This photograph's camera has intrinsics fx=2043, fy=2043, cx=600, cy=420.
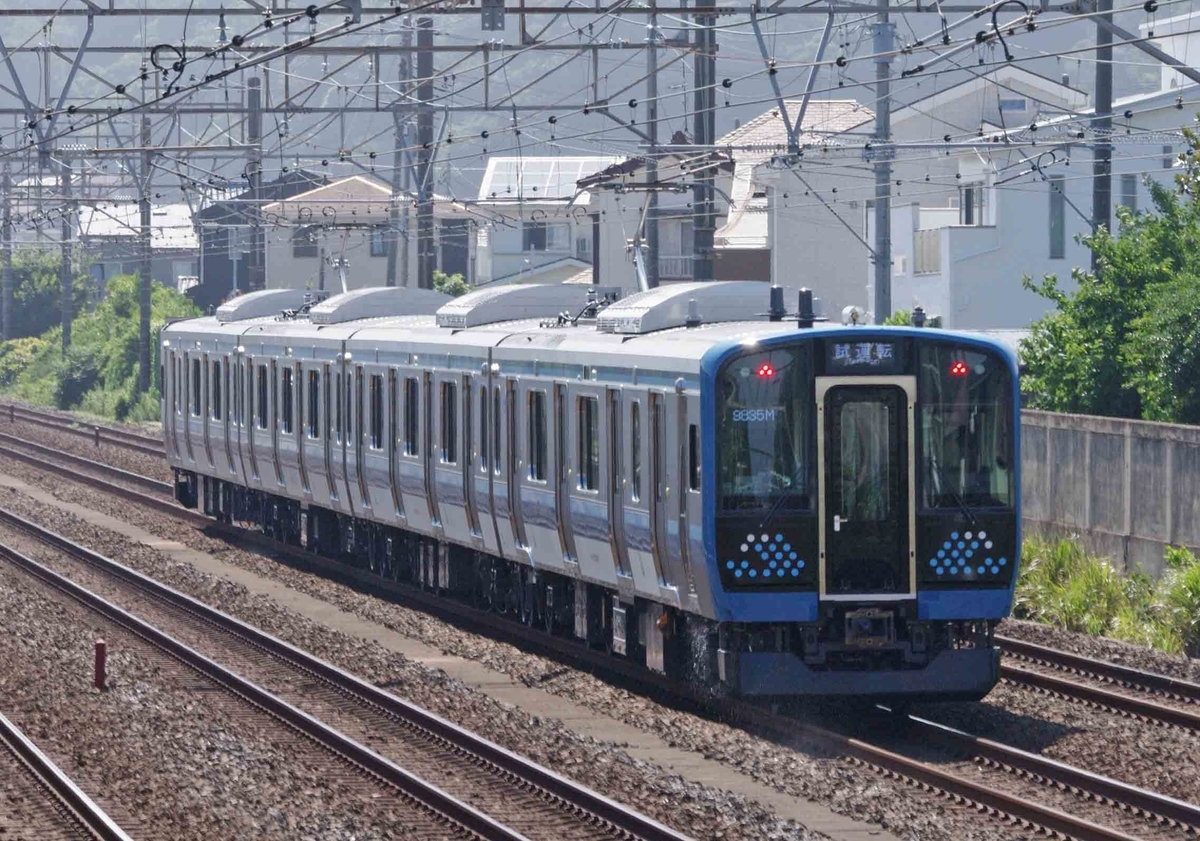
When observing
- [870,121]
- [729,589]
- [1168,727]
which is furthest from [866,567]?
[870,121]

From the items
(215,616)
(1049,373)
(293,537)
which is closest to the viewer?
(215,616)

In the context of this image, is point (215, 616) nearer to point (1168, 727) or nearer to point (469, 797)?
point (469, 797)

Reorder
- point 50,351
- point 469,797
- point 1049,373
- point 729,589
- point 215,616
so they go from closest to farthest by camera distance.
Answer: point 469,797 < point 729,589 < point 215,616 < point 1049,373 < point 50,351

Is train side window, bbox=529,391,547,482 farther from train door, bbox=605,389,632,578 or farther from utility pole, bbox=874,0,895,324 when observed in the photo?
utility pole, bbox=874,0,895,324

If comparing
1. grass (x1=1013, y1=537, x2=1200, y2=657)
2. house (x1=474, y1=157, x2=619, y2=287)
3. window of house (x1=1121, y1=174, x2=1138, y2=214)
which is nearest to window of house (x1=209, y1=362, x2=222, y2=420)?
grass (x1=1013, y1=537, x2=1200, y2=657)

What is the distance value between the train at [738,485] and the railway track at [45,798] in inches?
155

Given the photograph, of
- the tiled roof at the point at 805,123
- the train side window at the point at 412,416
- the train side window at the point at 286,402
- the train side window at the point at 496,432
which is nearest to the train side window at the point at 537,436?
the train side window at the point at 496,432

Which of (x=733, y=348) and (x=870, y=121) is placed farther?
(x=870, y=121)

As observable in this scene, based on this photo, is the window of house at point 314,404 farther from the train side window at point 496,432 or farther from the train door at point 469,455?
the train side window at point 496,432

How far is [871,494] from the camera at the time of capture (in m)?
12.5

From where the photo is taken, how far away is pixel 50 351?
209 feet

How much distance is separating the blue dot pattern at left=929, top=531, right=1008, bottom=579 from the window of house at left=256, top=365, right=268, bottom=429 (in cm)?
1315

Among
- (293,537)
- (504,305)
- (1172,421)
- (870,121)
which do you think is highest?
(870,121)

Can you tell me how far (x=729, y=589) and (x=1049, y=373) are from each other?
36.1ft
